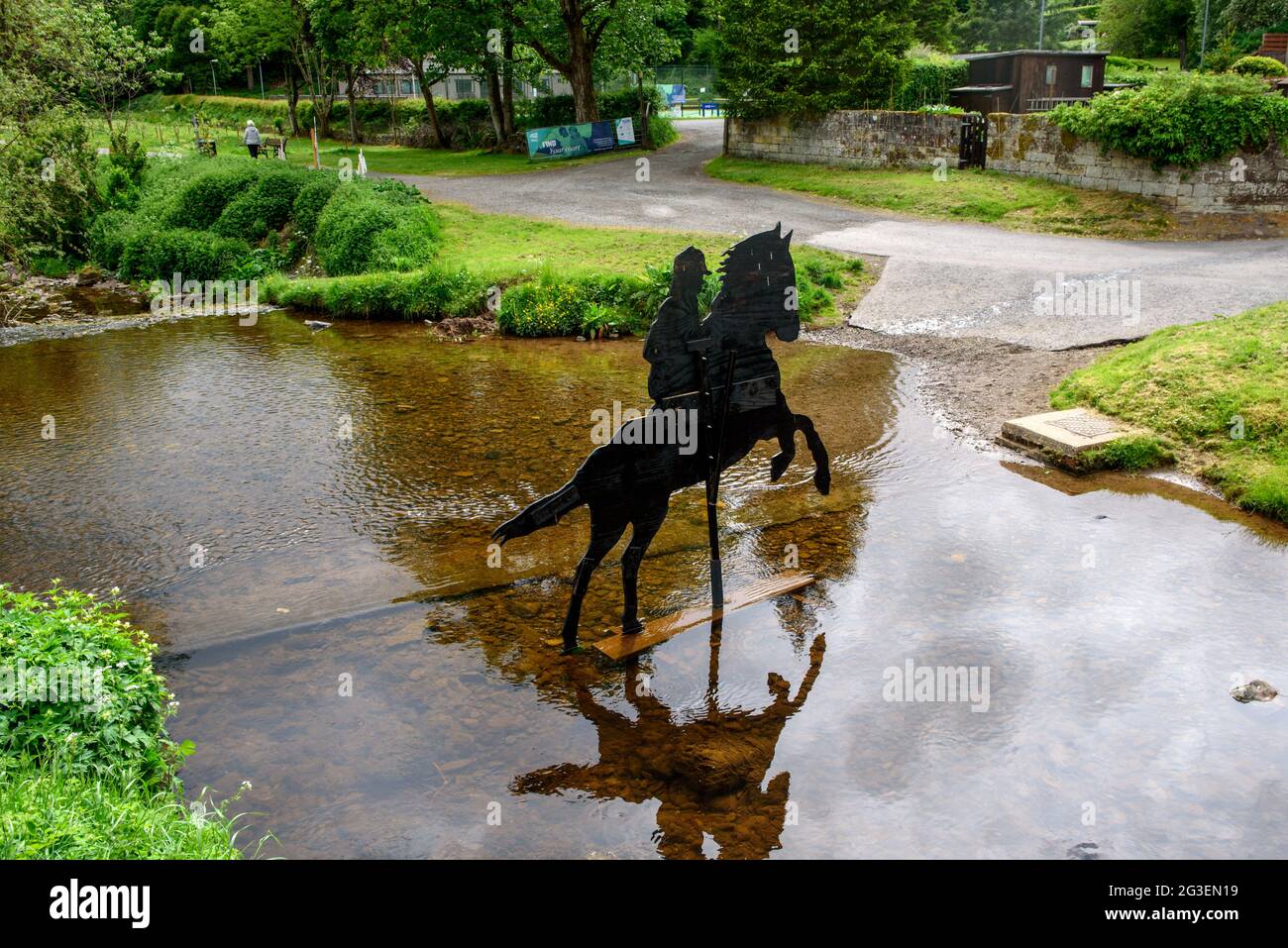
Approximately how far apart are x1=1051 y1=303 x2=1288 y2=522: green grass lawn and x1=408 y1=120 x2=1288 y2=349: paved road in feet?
5.32

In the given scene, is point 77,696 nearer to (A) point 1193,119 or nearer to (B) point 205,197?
(A) point 1193,119

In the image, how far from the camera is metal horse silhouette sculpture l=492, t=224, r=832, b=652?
23.2 feet

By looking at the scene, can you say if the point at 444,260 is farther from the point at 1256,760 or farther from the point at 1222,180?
the point at 1256,760

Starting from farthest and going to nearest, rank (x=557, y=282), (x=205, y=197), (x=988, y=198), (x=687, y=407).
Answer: (x=205, y=197) → (x=988, y=198) → (x=557, y=282) → (x=687, y=407)

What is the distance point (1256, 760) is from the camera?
20.5 feet

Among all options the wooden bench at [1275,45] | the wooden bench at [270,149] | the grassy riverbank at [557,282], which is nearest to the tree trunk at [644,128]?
the wooden bench at [270,149]

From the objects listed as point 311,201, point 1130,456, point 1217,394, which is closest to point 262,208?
point 311,201

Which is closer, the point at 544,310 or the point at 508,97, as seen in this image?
the point at 544,310

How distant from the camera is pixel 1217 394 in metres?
11.3

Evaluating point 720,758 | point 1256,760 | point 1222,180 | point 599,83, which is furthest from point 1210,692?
point 599,83

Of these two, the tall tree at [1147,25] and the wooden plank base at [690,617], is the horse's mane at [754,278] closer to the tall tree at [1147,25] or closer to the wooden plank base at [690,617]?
the wooden plank base at [690,617]

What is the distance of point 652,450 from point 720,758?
7.03ft

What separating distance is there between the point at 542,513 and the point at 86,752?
2997 mm

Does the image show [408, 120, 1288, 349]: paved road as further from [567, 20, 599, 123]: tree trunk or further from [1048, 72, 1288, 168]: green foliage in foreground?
[567, 20, 599, 123]: tree trunk
